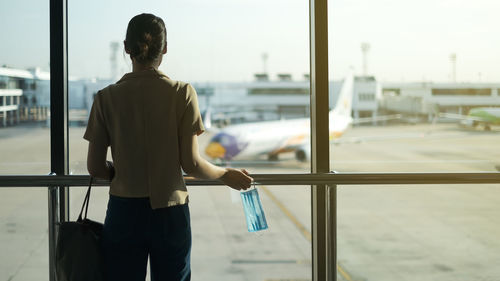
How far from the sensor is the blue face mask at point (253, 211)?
1.24 m

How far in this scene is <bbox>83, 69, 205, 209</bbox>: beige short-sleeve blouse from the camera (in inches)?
38.5

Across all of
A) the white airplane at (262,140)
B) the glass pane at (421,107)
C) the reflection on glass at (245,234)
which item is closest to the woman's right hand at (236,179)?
the reflection on glass at (245,234)

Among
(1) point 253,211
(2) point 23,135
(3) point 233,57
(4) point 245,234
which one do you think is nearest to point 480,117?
(3) point 233,57

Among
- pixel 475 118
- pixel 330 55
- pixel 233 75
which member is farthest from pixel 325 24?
pixel 233 75

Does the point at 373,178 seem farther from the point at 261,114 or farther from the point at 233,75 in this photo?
the point at 233,75

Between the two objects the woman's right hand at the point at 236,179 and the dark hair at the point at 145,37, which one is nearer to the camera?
the dark hair at the point at 145,37

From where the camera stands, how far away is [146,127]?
98cm

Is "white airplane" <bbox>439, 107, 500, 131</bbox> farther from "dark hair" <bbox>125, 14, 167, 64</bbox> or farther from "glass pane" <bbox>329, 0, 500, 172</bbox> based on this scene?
"dark hair" <bbox>125, 14, 167, 64</bbox>

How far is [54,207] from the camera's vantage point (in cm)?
135

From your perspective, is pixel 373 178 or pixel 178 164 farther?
pixel 373 178

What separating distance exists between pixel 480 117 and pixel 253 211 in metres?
32.3

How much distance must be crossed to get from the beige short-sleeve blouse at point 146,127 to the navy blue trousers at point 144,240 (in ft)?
0.09

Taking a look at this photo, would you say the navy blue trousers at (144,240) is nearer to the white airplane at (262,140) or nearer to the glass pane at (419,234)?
the glass pane at (419,234)

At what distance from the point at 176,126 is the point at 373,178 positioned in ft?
1.99
